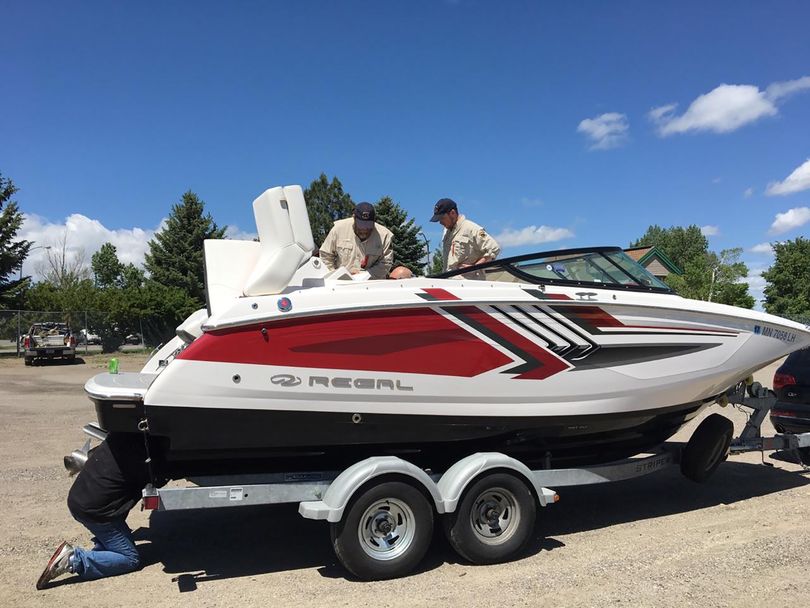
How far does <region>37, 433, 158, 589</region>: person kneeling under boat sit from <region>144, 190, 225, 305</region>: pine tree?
38.8 meters

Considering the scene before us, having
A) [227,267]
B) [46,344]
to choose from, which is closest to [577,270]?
[227,267]

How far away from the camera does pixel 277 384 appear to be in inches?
158

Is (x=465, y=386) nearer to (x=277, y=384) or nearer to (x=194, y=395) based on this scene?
(x=277, y=384)

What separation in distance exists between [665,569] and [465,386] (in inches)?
71.3

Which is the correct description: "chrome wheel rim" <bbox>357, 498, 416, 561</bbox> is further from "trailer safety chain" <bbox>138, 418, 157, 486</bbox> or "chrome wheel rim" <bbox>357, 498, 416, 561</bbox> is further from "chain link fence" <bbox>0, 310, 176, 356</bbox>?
"chain link fence" <bbox>0, 310, 176, 356</bbox>

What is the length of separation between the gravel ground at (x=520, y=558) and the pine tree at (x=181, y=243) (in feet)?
120

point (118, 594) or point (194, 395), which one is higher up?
point (194, 395)

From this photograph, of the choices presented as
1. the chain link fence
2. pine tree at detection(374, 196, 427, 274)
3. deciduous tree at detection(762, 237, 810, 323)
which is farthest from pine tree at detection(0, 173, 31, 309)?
deciduous tree at detection(762, 237, 810, 323)

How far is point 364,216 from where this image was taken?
5.74 metres

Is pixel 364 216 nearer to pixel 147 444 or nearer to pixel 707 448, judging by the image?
pixel 147 444

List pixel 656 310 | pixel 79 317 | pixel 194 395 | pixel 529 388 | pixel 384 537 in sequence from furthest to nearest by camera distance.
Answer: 1. pixel 79 317
2. pixel 656 310
3. pixel 529 388
4. pixel 384 537
5. pixel 194 395

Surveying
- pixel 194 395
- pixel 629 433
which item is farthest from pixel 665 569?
pixel 194 395

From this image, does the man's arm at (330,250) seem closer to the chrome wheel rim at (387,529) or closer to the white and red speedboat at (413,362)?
the white and red speedboat at (413,362)

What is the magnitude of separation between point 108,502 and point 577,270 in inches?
150
